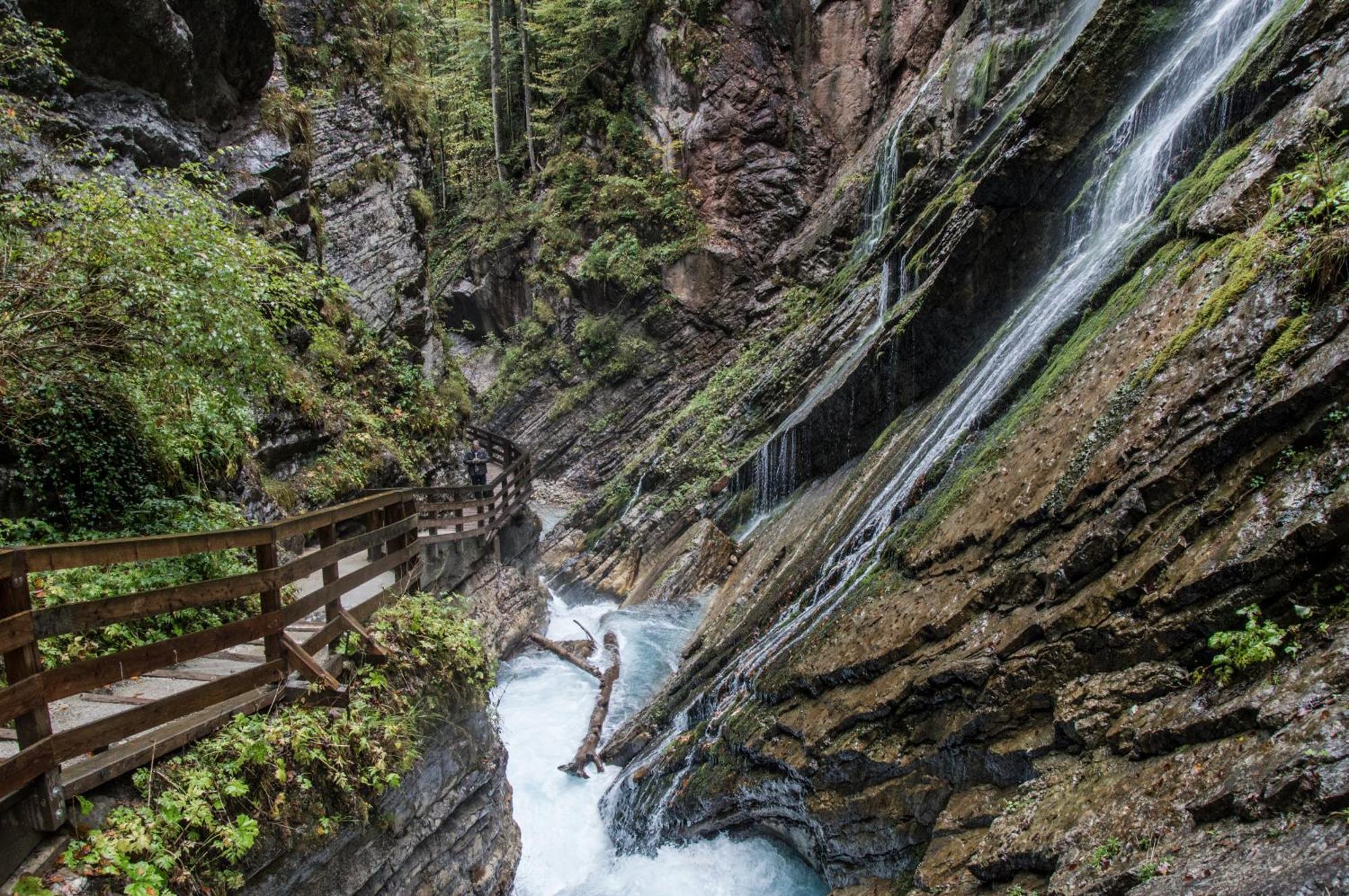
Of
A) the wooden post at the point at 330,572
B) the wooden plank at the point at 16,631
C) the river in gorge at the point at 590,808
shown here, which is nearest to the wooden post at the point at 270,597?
the wooden post at the point at 330,572

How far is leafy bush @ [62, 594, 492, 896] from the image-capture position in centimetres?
352

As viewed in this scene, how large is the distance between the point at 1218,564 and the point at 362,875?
6500 millimetres

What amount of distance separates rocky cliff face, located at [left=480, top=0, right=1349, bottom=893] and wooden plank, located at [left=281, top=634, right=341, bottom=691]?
472 centimetres

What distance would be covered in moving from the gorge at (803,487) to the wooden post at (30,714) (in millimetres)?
67

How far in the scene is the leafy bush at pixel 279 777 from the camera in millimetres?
3516

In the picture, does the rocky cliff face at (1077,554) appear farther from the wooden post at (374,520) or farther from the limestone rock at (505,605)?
the wooden post at (374,520)

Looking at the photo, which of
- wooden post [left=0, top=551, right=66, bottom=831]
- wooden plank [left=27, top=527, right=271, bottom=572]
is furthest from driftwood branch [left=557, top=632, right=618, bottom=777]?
wooden post [left=0, top=551, right=66, bottom=831]

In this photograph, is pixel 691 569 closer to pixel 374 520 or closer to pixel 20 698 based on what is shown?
pixel 374 520

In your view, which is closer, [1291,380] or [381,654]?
[1291,380]

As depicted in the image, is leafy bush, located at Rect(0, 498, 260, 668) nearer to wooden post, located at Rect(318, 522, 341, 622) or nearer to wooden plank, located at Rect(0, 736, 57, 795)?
wooden post, located at Rect(318, 522, 341, 622)

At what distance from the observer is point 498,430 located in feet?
88.3

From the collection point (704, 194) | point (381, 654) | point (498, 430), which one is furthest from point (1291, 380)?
point (498, 430)

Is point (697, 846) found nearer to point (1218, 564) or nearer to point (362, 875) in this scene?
point (362, 875)

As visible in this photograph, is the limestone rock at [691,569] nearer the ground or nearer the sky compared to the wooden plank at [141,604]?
nearer the ground
